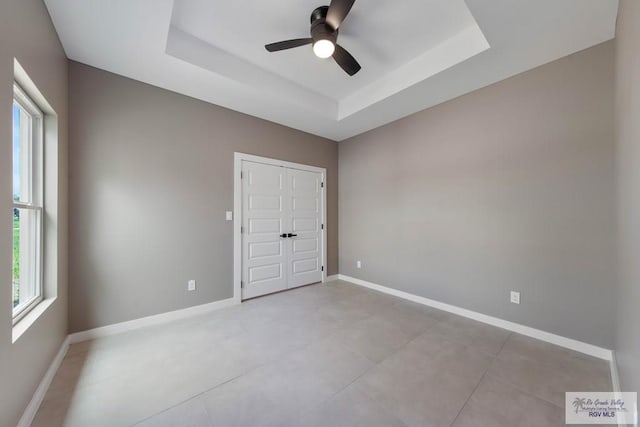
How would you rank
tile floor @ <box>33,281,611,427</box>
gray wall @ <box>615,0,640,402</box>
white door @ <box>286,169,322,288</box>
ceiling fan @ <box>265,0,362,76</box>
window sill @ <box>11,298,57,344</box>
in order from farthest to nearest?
white door @ <box>286,169,322,288</box> → ceiling fan @ <box>265,0,362,76</box> → tile floor @ <box>33,281,611,427</box> → window sill @ <box>11,298,57,344</box> → gray wall @ <box>615,0,640,402</box>

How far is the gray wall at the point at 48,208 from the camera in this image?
3.85ft

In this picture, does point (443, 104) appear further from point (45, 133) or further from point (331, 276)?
point (45, 133)

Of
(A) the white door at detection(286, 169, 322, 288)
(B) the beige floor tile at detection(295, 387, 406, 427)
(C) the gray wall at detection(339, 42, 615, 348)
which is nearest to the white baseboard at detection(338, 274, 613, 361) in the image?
(C) the gray wall at detection(339, 42, 615, 348)

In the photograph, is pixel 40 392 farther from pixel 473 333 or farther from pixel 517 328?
pixel 517 328

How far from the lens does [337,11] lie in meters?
1.76

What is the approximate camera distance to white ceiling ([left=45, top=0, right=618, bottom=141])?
1803 millimetres

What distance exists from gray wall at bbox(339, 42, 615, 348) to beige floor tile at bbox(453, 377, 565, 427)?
1.08 m

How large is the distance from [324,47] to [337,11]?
29 centimetres

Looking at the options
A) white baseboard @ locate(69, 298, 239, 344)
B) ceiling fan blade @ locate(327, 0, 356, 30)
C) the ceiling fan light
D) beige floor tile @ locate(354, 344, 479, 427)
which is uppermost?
ceiling fan blade @ locate(327, 0, 356, 30)

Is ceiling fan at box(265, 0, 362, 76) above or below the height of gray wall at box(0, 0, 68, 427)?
above

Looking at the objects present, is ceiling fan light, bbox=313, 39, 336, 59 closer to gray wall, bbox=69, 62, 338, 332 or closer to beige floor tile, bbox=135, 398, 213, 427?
gray wall, bbox=69, 62, 338, 332

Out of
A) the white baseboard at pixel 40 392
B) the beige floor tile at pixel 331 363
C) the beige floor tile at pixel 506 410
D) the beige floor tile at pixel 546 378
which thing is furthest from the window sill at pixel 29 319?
the beige floor tile at pixel 546 378

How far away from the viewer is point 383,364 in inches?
77.2

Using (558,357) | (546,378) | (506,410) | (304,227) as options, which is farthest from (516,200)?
(304,227)
